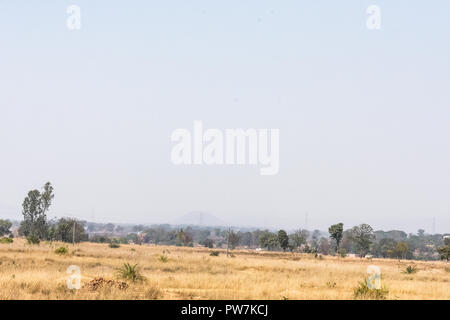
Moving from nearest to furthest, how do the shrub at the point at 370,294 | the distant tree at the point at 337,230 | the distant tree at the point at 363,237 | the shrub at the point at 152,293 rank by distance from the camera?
the shrub at the point at 152,293 < the shrub at the point at 370,294 < the distant tree at the point at 337,230 < the distant tree at the point at 363,237

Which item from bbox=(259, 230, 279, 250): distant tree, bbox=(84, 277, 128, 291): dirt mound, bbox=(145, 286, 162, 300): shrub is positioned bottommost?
bbox=(259, 230, 279, 250): distant tree

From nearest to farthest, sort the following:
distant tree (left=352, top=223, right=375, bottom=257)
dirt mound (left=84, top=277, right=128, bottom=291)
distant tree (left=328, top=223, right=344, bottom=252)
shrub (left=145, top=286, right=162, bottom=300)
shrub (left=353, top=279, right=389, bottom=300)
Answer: shrub (left=145, top=286, right=162, bottom=300), dirt mound (left=84, top=277, right=128, bottom=291), shrub (left=353, top=279, right=389, bottom=300), distant tree (left=328, top=223, right=344, bottom=252), distant tree (left=352, top=223, right=375, bottom=257)

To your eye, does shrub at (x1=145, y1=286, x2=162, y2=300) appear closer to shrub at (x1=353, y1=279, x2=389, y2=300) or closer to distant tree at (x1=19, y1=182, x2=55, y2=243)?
shrub at (x1=353, y1=279, x2=389, y2=300)

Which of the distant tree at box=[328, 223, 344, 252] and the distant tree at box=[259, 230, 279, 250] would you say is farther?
the distant tree at box=[259, 230, 279, 250]

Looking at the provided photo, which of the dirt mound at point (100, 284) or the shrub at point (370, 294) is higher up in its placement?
the dirt mound at point (100, 284)

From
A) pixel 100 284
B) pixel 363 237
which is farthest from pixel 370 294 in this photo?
pixel 363 237

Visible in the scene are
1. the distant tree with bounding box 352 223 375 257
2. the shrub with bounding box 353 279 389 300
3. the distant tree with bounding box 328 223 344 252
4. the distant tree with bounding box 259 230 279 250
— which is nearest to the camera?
the shrub with bounding box 353 279 389 300

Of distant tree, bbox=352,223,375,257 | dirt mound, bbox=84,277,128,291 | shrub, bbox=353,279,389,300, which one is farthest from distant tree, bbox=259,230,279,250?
dirt mound, bbox=84,277,128,291

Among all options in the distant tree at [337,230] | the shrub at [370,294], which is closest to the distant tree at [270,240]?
the distant tree at [337,230]

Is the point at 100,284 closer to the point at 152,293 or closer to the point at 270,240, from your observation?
the point at 152,293

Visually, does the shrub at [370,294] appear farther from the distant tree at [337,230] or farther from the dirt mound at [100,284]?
the distant tree at [337,230]
